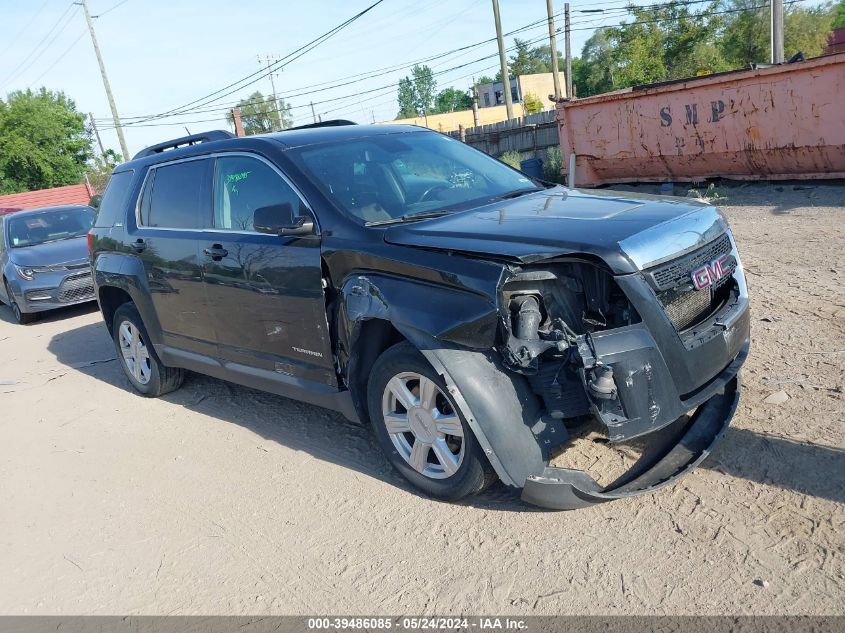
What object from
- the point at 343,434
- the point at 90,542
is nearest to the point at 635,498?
the point at 343,434

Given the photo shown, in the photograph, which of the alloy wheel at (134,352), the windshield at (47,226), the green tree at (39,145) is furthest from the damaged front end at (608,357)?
the green tree at (39,145)

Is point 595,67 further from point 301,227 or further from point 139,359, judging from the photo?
point 301,227

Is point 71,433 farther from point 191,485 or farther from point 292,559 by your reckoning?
point 292,559

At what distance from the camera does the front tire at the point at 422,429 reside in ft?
11.1

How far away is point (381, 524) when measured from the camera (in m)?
3.56

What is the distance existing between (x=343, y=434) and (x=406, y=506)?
1137 millimetres

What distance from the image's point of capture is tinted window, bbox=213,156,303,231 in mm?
4250

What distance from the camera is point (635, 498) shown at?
11.2 ft

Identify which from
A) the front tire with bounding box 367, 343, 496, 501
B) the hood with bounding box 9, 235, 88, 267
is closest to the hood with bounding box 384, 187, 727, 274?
the front tire with bounding box 367, 343, 496, 501

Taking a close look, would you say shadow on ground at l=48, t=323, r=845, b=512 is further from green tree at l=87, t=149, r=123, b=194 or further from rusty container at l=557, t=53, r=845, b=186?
green tree at l=87, t=149, r=123, b=194

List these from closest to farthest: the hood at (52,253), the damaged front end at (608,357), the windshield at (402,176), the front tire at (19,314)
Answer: the damaged front end at (608,357)
the windshield at (402,176)
the hood at (52,253)
the front tire at (19,314)

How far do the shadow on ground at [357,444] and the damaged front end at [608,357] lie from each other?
278mm

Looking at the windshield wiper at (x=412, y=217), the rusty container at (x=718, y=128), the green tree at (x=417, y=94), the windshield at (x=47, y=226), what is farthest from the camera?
the green tree at (x=417, y=94)

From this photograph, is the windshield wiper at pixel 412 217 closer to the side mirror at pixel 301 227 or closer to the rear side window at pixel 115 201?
the side mirror at pixel 301 227
